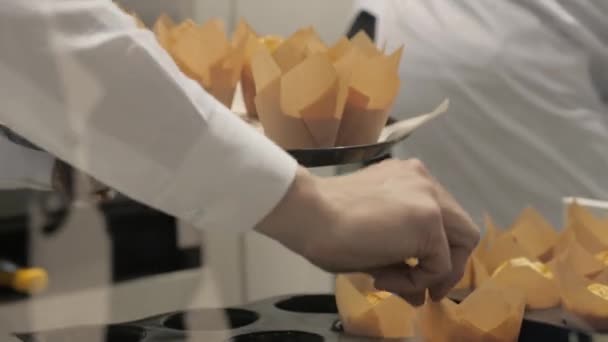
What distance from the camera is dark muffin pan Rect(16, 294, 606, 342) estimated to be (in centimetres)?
58

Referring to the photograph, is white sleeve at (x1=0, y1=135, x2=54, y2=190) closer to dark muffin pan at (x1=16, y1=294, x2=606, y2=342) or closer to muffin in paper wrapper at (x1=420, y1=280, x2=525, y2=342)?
dark muffin pan at (x1=16, y1=294, x2=606, y2=342)

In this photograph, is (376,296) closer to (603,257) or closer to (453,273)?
(453,273)

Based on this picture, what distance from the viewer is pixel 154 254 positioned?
2.81ft

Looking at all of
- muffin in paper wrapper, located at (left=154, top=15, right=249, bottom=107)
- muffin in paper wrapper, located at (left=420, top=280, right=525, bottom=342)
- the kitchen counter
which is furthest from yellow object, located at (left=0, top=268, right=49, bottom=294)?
muffin in paper wrapper, located at (left=420, top=280, right=525, bottom=342)


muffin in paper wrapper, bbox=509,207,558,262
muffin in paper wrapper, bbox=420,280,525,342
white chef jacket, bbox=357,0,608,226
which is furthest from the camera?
white chef jacket, bbox=357,0,608,226

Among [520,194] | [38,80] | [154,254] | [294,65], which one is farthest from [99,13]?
[520,194]

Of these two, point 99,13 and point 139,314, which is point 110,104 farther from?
point 139,314

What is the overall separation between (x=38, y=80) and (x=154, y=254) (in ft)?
1.37

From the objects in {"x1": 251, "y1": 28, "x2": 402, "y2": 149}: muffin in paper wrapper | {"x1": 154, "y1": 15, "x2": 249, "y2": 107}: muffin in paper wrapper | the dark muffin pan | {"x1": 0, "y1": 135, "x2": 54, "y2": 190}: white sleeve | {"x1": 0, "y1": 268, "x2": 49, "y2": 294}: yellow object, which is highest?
{"x1": 154, "y1": 15, "x2": 249, "y2": 107}: muffin in paper wrapper

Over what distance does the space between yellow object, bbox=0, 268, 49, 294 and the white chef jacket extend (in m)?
0.44

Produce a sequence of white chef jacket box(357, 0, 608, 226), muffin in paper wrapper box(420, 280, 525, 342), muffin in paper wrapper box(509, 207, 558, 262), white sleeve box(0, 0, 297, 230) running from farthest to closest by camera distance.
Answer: white chef jacket box(357, 0, 608, 226) → muffin in paper wrapper box(509, 207, 558, 262) → muffin in paper wrapper box(420, 280, 525, 342) → white sleeve box(0, 0, 297, 230)

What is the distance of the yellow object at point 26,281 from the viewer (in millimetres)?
698

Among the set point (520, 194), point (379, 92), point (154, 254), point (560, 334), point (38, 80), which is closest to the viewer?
point (38, 80)

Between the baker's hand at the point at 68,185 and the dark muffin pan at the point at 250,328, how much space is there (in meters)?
0.09
